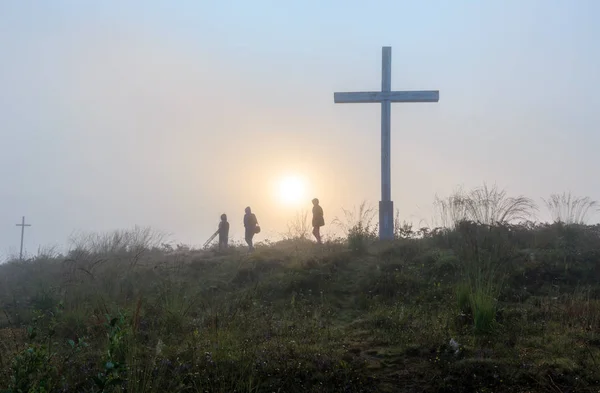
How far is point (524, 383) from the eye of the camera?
6.39m

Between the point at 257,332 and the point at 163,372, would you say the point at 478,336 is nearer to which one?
the point at 257,332

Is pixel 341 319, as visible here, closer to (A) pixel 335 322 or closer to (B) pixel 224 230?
(A) pixel 335 322

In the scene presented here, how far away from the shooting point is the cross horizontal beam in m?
17.1

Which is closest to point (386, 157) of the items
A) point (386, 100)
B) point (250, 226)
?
point (386, 100)

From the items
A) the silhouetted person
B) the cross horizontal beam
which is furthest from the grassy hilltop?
the silhouetted person

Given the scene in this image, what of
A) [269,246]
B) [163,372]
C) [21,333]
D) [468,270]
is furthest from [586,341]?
[269,246]

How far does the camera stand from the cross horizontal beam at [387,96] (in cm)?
1714

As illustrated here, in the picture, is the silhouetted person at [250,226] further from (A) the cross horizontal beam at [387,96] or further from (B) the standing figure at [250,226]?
(A) the cross horizontal beam at [387,96]

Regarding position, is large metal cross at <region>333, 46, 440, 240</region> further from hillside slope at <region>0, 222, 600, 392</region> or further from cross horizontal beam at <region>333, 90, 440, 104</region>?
hillside slope at <region>0, 222, 600, 392</region>

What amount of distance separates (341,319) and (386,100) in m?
9.07

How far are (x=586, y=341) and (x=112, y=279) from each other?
822cm

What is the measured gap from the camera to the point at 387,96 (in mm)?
17281

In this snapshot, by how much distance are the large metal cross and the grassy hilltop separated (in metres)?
1.53

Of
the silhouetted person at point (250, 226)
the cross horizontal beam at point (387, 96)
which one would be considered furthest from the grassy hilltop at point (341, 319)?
the silhouetted person at point (250, 226)
